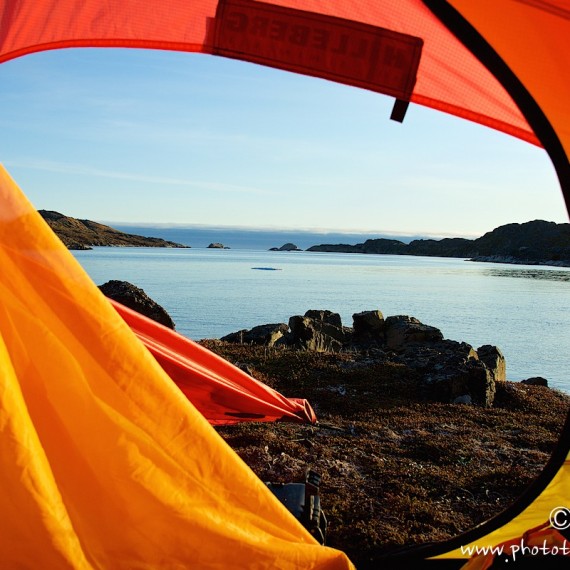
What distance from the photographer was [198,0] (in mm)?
3770

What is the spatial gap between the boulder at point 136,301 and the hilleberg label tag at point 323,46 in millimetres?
7795

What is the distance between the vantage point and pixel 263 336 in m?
13.4

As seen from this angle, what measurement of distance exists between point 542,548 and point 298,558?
5.02 ft

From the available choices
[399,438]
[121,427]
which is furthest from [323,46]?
[399,438]

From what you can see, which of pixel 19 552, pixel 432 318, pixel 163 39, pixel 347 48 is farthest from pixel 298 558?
pixel 432 318

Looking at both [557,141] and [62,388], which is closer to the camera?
[62,388]

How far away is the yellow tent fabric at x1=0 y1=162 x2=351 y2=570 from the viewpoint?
237cm

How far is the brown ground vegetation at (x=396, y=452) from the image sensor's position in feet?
13.8

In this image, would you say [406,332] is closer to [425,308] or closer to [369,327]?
[369,327]

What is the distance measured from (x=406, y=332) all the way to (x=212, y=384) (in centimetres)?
1018

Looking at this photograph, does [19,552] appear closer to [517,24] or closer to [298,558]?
[298,558]
